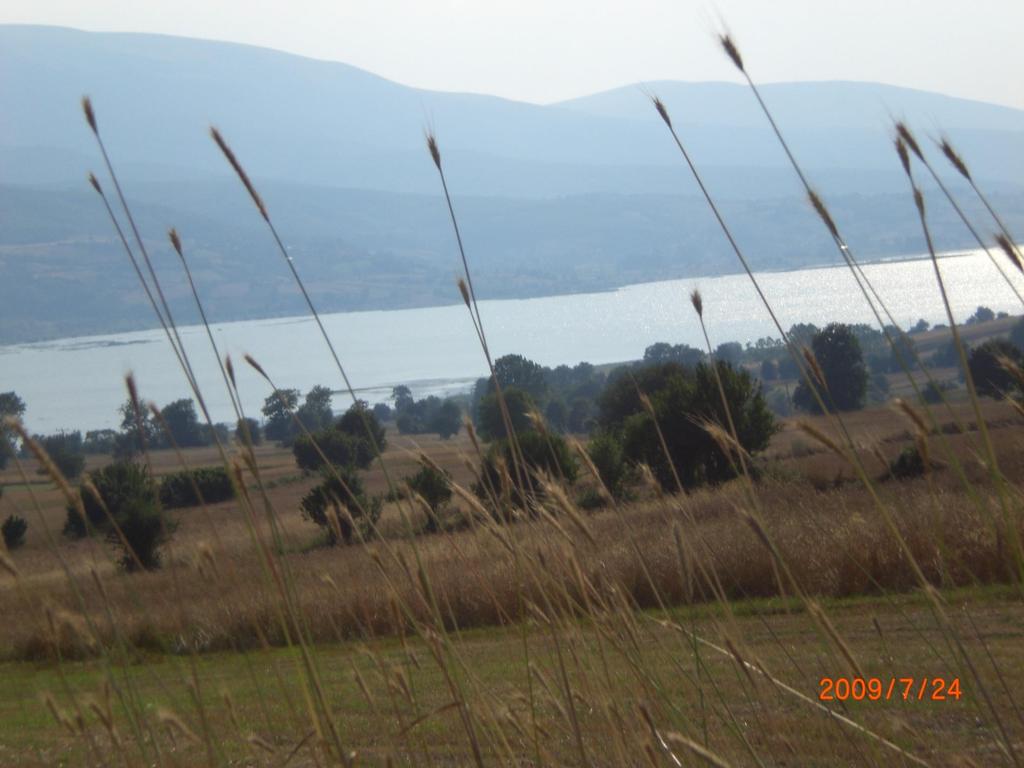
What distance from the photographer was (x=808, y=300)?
4506cm

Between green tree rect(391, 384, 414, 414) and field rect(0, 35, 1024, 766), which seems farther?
green tree rect(391, 384, 414, 414)

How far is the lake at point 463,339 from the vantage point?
5172 cm

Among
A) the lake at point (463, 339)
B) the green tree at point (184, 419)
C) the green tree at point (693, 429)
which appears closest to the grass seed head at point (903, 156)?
the green tree at point (693, 429)

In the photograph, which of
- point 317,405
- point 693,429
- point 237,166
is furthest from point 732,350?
point 237,166

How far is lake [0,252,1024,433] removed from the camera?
51.7 metres

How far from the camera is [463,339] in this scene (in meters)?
76.9

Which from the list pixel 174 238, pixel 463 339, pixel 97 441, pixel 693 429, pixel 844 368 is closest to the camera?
pixel 174 238

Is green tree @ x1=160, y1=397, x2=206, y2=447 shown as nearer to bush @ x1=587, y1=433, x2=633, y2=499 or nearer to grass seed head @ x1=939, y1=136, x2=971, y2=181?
bush @ x1=587, y1=433, x2=633, y2=499

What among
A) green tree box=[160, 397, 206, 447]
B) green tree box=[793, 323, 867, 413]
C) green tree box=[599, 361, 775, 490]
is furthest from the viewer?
green tree box=[160, 397, 206, 447]

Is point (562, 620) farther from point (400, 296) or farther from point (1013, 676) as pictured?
point (400, 296)

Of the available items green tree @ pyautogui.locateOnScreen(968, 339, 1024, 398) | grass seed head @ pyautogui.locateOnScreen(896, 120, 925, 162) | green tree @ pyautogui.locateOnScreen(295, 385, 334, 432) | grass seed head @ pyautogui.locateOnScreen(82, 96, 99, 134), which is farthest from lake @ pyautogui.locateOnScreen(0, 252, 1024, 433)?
grass seed head @ pyautogui.locateOnScreen(82, 96, 99, 134)

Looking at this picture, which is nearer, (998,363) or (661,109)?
(998,363)

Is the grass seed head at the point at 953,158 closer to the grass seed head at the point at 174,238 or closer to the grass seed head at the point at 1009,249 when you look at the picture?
the grass seed head at the point at 1009,249
